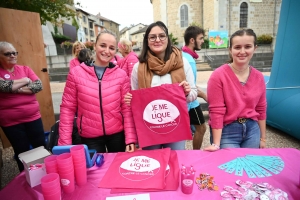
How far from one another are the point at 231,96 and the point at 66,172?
1397 millimetres

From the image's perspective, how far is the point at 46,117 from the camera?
161 inches

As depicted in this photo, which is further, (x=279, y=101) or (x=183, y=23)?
(x=183, y=23)

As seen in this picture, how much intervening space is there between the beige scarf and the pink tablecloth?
67 centimetres

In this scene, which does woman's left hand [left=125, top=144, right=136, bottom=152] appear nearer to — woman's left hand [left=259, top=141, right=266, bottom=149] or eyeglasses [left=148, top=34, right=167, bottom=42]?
eyeglasses [left=148, top=34, right=167, bottom=42]

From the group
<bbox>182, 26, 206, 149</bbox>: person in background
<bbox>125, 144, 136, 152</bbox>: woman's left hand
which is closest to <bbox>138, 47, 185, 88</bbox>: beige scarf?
<bbox>125, 144, 136, 152</bbox>: woman's left hand

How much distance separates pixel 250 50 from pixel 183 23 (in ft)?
86.6

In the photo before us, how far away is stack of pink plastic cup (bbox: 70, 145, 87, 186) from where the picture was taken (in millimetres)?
1188

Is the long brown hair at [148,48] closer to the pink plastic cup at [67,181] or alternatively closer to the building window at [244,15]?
the pink plastic cup at [67,181]

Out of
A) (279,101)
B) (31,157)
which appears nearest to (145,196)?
(31,157)

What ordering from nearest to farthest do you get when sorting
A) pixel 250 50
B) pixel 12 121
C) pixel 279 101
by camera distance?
1. pixel 250 50
2. pixel 12 121
3. pixel 279 101

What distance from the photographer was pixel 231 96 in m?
1.67

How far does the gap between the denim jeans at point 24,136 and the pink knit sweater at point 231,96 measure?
229 centimetres

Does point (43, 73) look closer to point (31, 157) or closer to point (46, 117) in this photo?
point (46, 117)

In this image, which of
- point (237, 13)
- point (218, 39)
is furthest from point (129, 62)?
point (237, 13)
